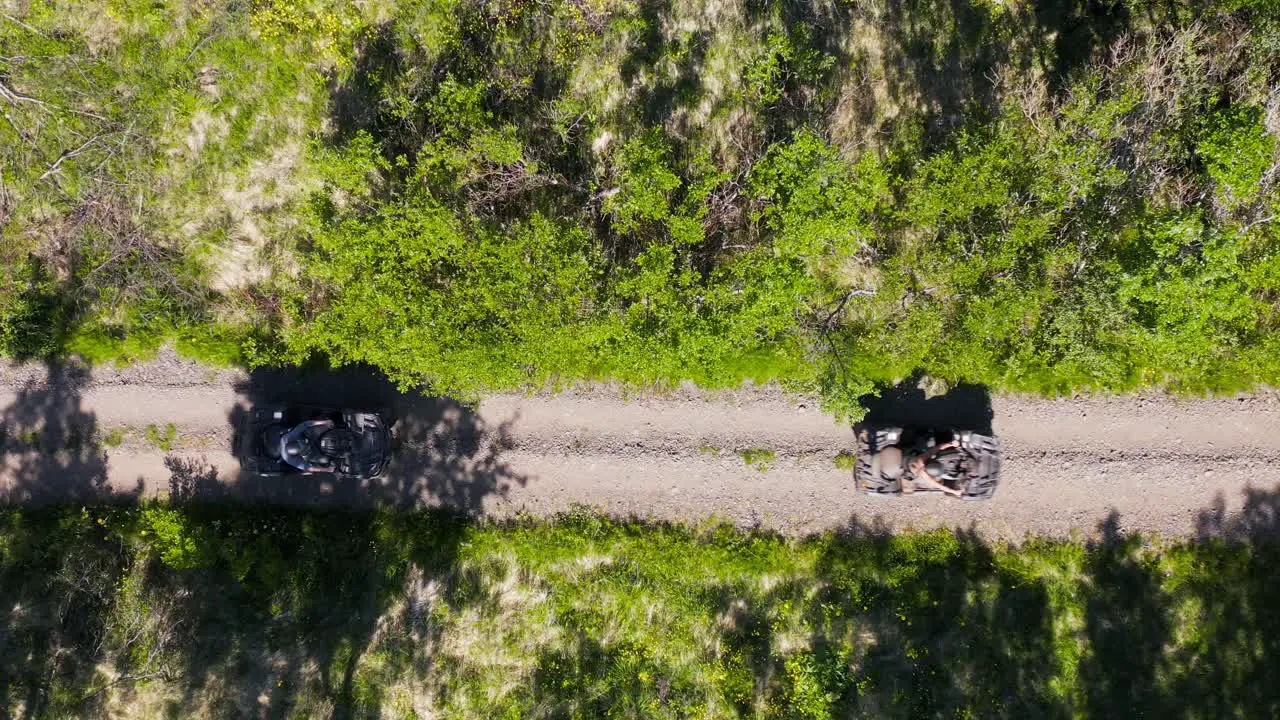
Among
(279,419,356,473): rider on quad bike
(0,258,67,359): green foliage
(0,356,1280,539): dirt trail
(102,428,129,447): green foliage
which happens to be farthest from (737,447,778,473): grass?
(0,258,67,359): green foliage

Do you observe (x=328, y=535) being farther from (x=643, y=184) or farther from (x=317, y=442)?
(x=643, y=184)

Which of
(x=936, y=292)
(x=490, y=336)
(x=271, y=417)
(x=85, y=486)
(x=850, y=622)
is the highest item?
(x=936, y=292)

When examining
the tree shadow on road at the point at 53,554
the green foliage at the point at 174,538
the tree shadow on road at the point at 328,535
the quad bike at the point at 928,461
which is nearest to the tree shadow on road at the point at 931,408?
the quad bike at the point at 928,461

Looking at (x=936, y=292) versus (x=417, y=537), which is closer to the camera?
(x=936, y=292)

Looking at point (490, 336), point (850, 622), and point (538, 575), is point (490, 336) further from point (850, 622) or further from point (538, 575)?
point (850, 622)

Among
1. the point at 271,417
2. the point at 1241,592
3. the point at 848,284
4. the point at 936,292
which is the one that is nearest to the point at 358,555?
the point at 271,417

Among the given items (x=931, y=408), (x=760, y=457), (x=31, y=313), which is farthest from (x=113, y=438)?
(x=931, y=408)

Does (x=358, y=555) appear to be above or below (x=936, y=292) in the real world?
below
